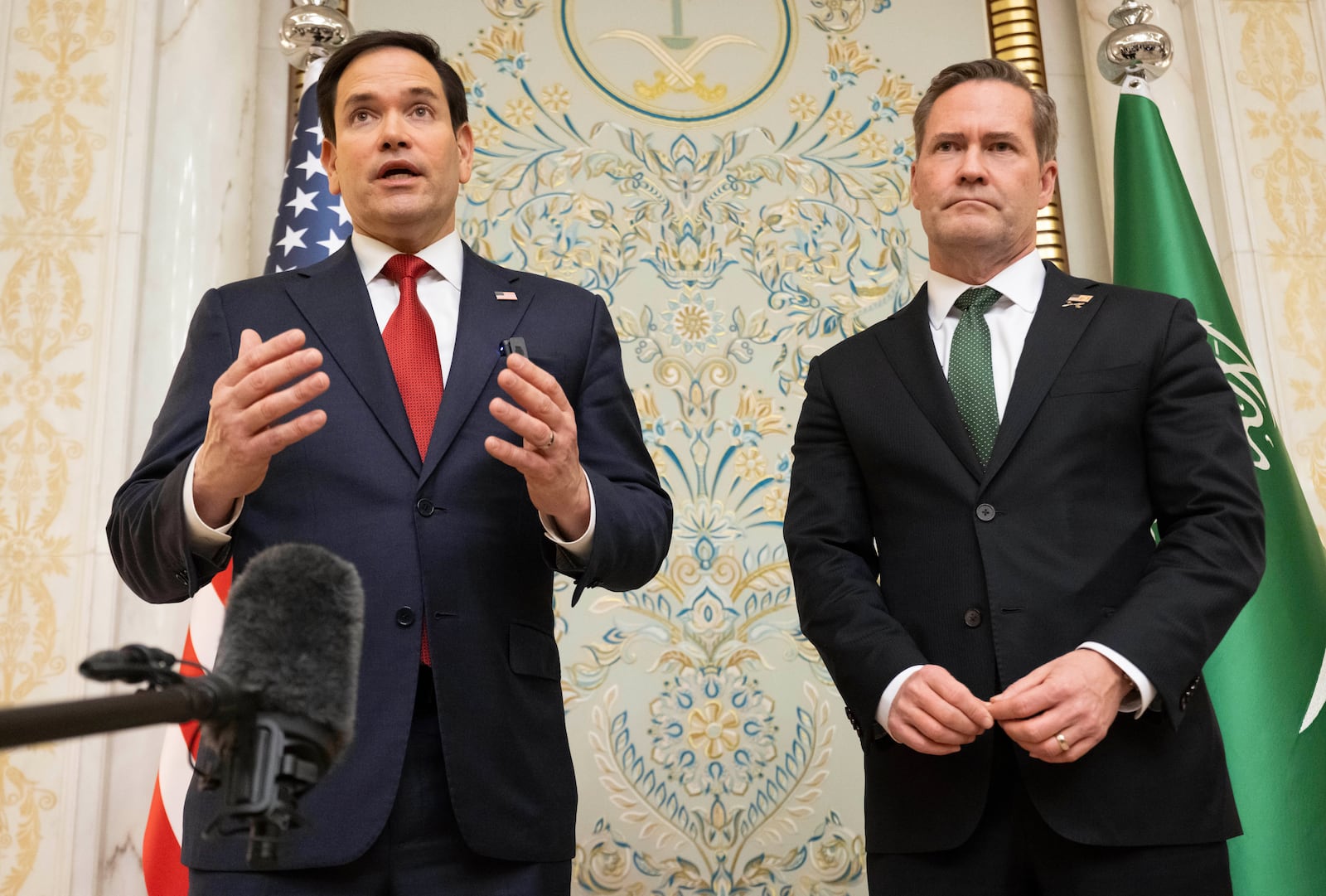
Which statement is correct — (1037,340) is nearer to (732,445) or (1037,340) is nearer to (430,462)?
(430,462)

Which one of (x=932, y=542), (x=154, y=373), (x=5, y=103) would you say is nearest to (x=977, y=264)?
(x=932, y=542)

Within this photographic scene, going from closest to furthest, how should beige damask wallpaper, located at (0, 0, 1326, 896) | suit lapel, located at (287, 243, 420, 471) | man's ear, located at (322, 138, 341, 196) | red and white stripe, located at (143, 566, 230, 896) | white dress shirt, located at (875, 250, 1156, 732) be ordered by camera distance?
suit lapel, located at (287, 243, 420, 471), white dress shirt, located at (875, 250, 1156, 732), man's ear, located at (322, 138, 341, 196), red and white stripe, located at (143, 566, 230, 896), beige damask wallpaper, located at (0, 0, 1326, 896)

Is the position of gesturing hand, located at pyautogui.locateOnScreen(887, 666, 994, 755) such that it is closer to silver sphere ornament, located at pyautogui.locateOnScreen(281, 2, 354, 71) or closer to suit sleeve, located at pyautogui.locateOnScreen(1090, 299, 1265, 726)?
suit sleeve, located at pyautogui.locateOnScreen(1090, 299, 1265, 726)

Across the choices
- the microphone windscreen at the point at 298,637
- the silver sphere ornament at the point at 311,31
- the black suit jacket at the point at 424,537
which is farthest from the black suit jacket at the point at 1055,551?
the silver sphere ornament at the point at 311,31

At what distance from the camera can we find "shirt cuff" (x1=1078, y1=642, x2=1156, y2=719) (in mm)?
1822

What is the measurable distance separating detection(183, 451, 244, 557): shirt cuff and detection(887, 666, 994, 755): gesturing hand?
951mm

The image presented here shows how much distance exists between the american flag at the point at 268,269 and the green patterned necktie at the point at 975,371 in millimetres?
1383

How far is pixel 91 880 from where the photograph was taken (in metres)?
3.13

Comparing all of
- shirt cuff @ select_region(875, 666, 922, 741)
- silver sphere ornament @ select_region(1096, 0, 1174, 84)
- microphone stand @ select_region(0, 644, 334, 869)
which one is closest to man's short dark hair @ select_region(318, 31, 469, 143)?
shirt cuff @ select_region(875, 666, 922, 741)

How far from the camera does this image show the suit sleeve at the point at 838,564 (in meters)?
1.97

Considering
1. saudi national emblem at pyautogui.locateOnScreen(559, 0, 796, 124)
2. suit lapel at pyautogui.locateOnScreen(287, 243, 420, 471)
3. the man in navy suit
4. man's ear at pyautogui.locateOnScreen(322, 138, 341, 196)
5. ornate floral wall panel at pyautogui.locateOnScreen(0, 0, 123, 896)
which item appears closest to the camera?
the man in navy suit

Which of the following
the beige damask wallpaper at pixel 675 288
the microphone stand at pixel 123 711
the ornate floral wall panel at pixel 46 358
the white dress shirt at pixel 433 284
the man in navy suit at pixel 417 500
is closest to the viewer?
the microphone stand at pixel 123 711

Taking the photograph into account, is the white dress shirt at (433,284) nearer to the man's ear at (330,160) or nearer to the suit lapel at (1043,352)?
the man's ear at (330,160)

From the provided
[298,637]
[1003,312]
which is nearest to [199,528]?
[298,637]
